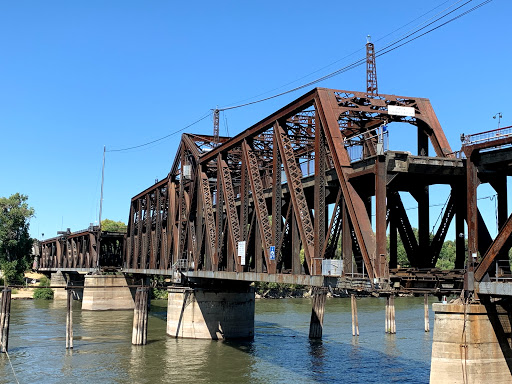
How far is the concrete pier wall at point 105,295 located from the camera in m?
93.4

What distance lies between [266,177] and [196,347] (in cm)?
1521

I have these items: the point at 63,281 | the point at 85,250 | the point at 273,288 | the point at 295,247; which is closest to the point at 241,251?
the point at 295,247

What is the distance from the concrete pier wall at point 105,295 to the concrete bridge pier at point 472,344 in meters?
75.4

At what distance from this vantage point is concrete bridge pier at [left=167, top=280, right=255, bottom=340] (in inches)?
2141

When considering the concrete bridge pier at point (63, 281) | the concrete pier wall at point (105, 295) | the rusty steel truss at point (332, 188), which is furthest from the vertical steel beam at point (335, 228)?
the concrete bridge pier at point (63, 281)

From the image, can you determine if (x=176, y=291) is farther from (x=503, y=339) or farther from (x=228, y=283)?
(x=503, y=339)

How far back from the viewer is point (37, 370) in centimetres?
4084

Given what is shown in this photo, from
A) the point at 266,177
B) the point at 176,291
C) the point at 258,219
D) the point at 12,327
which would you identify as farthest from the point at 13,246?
the point at 258,219

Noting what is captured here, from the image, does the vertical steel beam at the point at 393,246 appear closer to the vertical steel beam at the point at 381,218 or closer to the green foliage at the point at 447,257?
the vertical steel beam at the point at 381,218

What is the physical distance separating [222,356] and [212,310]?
358 inches

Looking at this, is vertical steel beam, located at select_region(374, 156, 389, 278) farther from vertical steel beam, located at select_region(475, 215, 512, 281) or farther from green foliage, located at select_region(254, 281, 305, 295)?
green foliage, located at select_region(254, 281, 305, 295)

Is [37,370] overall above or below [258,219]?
below

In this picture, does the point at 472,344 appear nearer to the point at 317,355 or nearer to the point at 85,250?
the point at 317,355

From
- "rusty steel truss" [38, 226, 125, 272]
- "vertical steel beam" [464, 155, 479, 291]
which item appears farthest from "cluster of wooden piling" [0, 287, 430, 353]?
"rusty steel truss" [38, 226, 125, 272]
